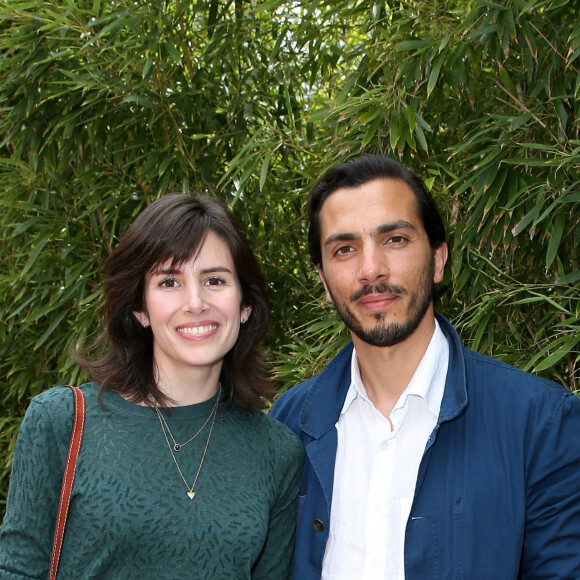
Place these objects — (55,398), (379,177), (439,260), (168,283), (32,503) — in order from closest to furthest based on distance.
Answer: (32,503) → (55,398) → (168,283) → (379,177) → (439,260)

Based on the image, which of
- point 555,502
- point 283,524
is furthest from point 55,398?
point 555,502

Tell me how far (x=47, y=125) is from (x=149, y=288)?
80.3 inches

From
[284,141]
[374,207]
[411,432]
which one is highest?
[284,141]

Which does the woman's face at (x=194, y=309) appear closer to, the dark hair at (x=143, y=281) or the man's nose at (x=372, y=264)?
the dark hair at (x=143, y=281)

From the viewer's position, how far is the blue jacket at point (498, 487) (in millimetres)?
1705

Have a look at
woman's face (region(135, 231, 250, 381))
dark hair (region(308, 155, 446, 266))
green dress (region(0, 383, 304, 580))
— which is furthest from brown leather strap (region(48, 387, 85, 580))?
dark hair (region(308, 155, 446, 266))

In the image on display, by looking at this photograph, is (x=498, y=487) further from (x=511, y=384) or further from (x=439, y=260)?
(x=439, y=260)

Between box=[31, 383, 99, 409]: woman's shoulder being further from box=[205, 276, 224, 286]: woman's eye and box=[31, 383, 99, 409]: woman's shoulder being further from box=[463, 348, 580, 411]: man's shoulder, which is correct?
box=[463, 348, 580, 411]: man's shoulder

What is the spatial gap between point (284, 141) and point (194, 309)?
157 cm

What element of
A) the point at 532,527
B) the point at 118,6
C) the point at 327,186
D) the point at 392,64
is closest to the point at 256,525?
the point at 532,527

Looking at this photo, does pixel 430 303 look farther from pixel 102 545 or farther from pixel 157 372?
pixel 102 545

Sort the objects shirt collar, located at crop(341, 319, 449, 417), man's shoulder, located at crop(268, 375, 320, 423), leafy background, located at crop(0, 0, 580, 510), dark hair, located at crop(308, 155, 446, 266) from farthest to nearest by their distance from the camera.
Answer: leafy background, located at crop(0, 0, 580, 510) < man's shoulder, located at crop(268, 375, 320, 423) < dark hair, located at crop(308, 155, 446, 266) < shirt collar, located at crop(341, 319, 449, 417)

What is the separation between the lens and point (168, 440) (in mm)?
1743

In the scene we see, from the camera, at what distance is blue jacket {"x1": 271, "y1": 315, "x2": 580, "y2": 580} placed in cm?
171
